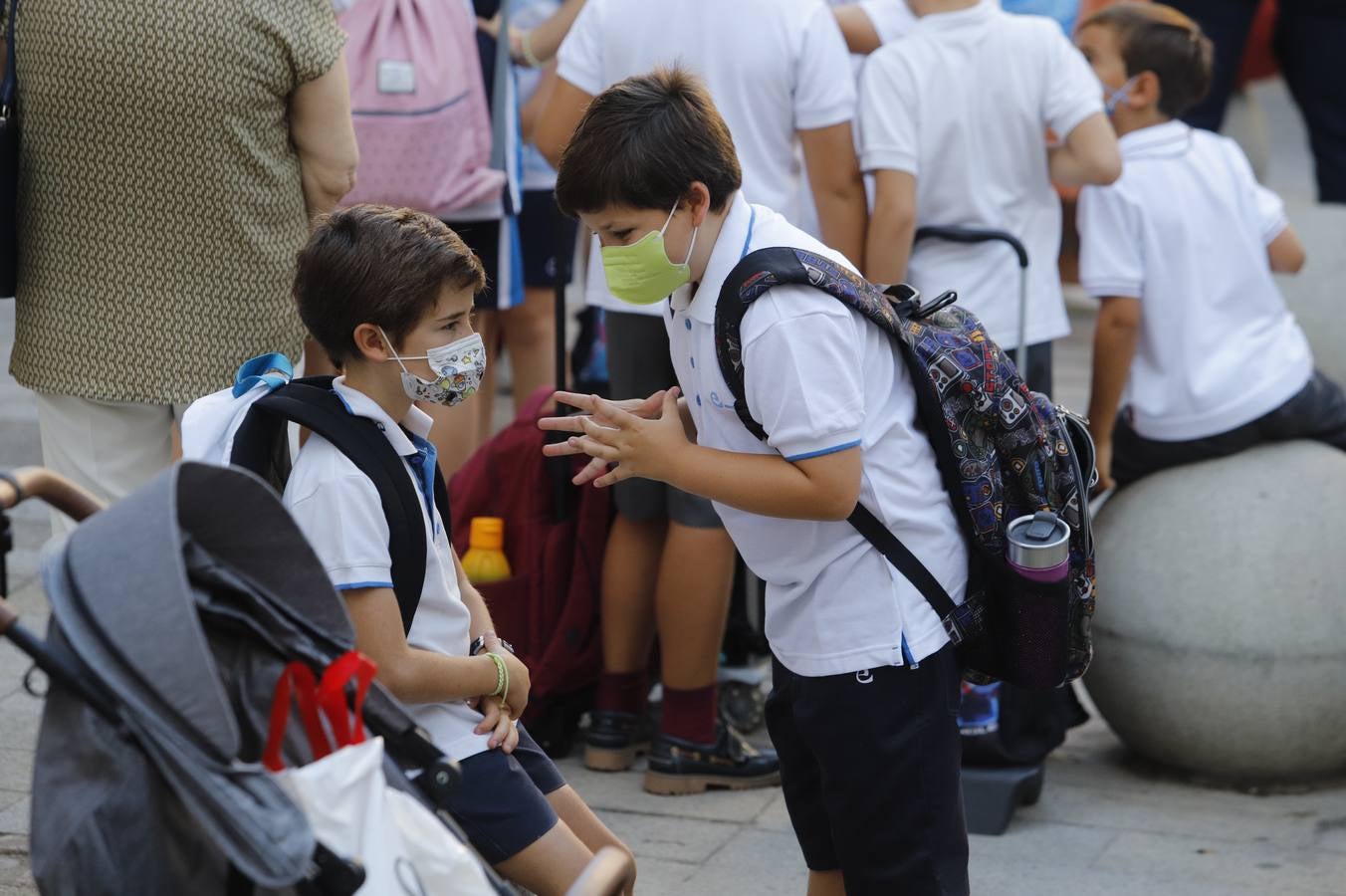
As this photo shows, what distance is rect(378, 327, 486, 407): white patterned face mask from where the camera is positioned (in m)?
2.57

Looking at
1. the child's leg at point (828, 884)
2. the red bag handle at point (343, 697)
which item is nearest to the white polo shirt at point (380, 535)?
the red bag handle at point (343, 697)

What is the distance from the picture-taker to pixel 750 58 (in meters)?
3.93

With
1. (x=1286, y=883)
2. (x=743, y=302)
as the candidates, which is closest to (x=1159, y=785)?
(x=1286, y=883)

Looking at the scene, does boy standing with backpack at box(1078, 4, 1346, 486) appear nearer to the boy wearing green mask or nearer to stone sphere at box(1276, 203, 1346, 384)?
the boy wearing green mask

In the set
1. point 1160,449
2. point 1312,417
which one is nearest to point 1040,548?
point 1160,449

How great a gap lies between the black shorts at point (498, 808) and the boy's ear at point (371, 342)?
0.61m

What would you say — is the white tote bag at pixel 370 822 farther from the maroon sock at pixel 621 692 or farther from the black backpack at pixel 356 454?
the maroon sock at pixel 621 692

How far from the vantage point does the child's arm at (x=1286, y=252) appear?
4.53 metres

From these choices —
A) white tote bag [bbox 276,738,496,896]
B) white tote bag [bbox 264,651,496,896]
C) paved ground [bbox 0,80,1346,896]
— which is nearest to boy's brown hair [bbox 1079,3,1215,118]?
paved ground [bbox 0,80,1346,896]

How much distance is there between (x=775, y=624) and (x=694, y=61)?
1686 mm

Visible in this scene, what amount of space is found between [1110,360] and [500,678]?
7.13 ft

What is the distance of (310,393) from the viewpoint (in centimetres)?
252

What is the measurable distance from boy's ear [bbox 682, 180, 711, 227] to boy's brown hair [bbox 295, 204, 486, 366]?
1.11ft

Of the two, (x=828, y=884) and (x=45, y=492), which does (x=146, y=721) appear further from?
(x=828, y=884)
